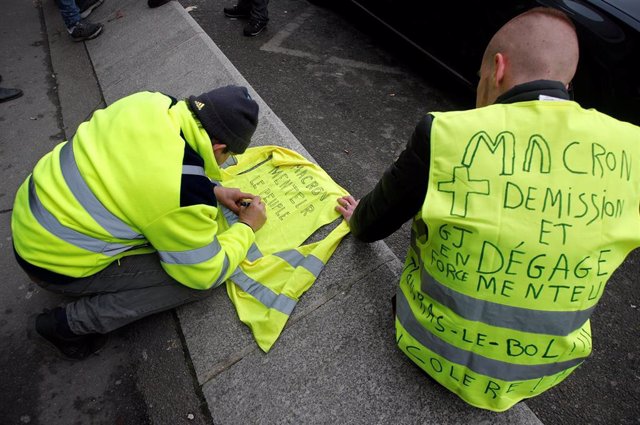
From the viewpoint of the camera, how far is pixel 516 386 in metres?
1.35

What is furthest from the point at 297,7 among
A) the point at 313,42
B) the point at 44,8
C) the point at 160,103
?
the point at 160,103

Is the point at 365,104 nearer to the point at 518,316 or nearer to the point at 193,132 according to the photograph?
the point at 193,132

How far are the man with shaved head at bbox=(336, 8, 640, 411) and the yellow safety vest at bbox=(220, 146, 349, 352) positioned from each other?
746 mm

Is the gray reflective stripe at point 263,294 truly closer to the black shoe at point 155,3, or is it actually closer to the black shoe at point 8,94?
the black shoe at point 8,94

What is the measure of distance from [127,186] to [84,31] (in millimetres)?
4006

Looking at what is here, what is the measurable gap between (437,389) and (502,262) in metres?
0.72

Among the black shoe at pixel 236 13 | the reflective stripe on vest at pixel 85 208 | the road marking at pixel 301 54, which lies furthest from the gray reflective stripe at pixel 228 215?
the black shoe at pixel 236 13

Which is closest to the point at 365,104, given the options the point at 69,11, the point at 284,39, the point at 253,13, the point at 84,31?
the point at 284,39

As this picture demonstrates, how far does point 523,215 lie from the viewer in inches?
45.5

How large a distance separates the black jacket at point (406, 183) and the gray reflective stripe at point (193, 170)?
26.1 inches

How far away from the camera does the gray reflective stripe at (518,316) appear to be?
1.22 metres

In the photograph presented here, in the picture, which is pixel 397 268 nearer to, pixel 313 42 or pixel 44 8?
pixel 313 42

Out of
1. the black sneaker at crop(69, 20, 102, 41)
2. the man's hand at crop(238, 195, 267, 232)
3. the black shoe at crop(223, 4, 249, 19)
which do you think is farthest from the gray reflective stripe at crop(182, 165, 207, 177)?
the black sneaker at crop(69, 20, 102, 41)

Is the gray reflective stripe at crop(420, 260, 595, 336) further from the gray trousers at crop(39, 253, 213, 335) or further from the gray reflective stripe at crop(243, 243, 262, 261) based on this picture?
the gray trousers at crop(39, 253, 213, 335)
